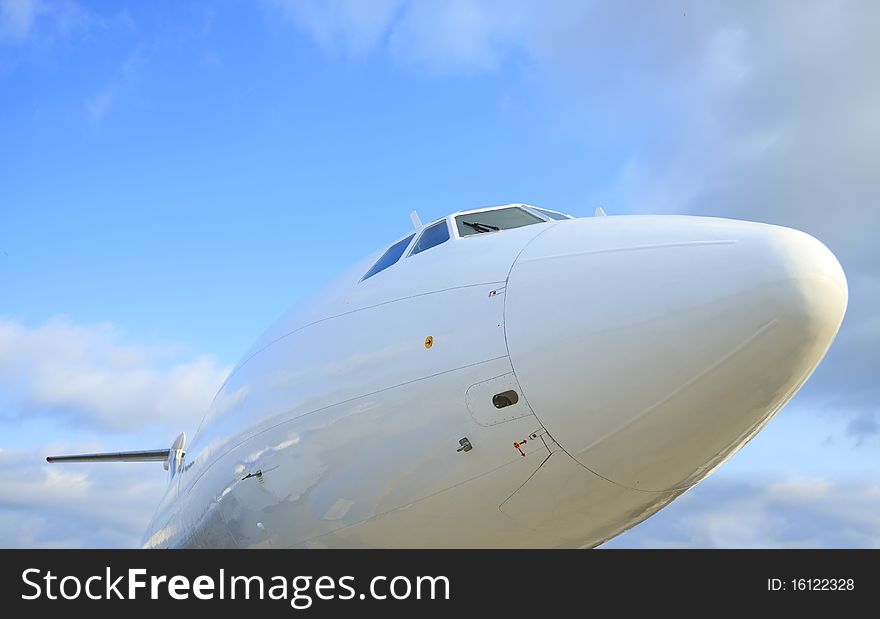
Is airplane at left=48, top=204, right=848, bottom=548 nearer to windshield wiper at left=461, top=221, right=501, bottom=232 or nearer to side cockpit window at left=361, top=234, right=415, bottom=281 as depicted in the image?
windshield wiper at left=461, top=221, right=501, bottom=232

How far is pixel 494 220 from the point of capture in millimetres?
7062

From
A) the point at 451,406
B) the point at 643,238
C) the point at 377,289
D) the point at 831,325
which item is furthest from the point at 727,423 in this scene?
the point at 377,289

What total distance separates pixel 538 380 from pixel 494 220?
240 cm

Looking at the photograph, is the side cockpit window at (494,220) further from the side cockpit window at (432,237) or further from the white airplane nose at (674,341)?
the white airplane nose at (674,341)

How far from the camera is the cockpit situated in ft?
22.7

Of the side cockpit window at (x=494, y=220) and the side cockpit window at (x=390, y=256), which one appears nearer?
the side cockpit window at (x=494, y=220)

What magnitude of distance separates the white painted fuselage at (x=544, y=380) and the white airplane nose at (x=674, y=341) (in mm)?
11

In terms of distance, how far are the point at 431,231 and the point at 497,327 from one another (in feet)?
6.78

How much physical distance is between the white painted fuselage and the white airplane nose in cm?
1

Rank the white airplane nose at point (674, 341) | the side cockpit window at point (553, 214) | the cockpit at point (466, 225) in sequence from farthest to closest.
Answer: the side cockpit window at point (553, 214) < the cockpit at point (466, 225) < the white airplane nose at point (674, 341)

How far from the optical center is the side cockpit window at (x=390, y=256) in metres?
7.23

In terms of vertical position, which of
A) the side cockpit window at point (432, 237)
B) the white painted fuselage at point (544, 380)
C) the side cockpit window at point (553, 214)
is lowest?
the white painted fuselage at point (544, 380)

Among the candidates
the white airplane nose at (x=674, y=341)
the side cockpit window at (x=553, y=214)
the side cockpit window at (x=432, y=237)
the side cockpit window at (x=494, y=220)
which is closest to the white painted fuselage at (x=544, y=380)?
the white airplane nose at (x=674, y=341)
